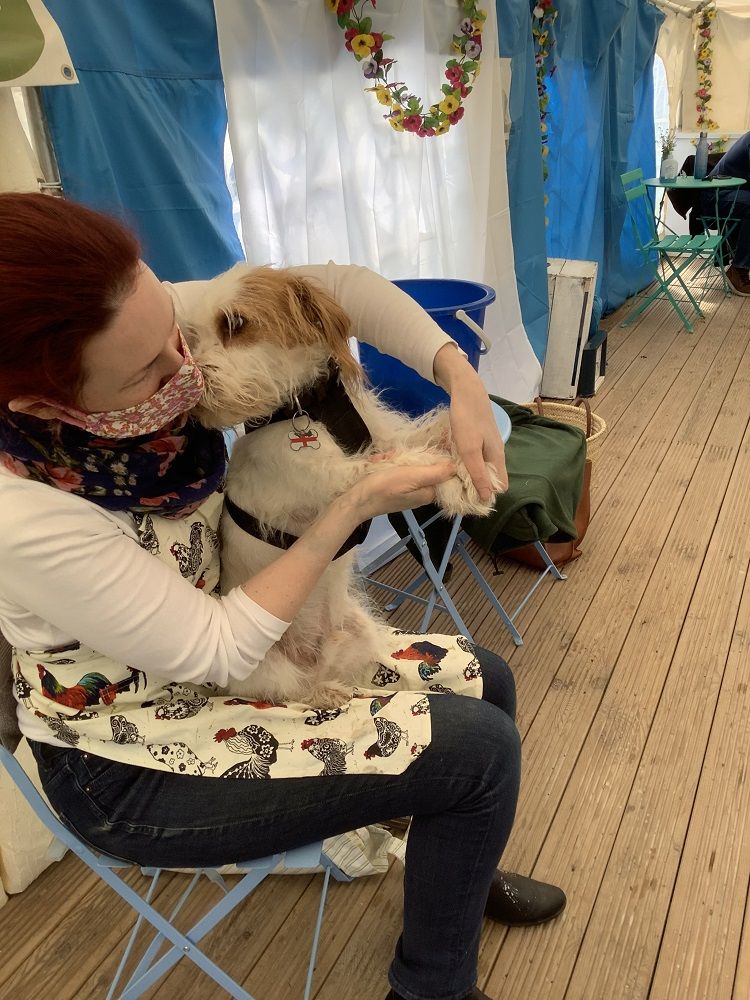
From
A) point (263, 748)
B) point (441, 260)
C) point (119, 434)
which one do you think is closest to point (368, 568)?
point (441, 260)

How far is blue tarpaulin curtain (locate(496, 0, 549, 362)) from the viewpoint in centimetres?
315

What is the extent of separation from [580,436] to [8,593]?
5.99 ft

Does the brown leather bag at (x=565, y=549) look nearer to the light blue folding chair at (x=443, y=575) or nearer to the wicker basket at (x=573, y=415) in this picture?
the light blue folding chair at (x=443, y=575)

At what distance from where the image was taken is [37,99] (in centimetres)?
147

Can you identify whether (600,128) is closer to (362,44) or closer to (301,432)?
(362,44)

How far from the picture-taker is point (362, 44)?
2.11m

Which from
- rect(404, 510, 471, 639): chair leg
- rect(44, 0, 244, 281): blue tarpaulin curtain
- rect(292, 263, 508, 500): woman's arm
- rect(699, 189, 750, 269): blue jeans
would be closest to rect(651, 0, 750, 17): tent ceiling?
rect(699, 189, 750, 269): blue jeans

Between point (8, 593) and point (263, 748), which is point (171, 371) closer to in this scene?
point (8, 593)

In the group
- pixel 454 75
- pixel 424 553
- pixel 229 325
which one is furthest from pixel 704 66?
pixel 229 325

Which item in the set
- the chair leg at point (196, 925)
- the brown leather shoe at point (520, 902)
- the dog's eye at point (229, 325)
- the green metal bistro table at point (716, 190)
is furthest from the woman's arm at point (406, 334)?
the green metal bistro table at point (716, 190)

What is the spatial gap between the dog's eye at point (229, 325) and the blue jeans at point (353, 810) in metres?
Answer: 0.58

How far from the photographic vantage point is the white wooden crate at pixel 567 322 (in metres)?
3.73

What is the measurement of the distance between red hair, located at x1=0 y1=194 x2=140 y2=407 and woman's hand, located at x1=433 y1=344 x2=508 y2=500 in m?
0.52

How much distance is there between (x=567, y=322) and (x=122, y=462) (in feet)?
10.8
